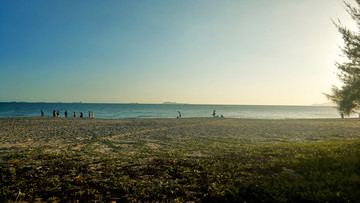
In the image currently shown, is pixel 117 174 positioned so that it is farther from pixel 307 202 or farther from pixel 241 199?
pixel 307 202

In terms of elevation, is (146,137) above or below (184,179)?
below

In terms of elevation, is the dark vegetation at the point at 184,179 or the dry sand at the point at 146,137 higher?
the dark vegetation at the point at 184,179

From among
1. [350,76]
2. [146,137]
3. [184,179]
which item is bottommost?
[146,137]

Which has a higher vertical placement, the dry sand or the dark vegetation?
the dark vegetation

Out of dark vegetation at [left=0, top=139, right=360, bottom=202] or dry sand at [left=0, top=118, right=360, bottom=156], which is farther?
dry sand at [left=0, top=118, right=360, bottom=156]

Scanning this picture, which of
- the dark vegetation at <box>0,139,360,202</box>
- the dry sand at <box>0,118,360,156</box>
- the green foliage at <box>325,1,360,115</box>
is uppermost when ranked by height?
the green foliage at <box>325,1,360,115</box>

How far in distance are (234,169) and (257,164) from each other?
1534 millimetres

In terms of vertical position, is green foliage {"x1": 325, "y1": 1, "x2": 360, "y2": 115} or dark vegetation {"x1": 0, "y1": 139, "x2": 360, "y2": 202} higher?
green foliage {"x1": 325, "y1": 1, "x2": 360, "y2": 115}

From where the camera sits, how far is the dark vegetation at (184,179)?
625cm

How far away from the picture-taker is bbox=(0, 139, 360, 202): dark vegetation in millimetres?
6254

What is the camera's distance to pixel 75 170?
29.2ft

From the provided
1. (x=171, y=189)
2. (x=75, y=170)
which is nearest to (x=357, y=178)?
(x=171, y=189)

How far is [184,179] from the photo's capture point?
311 inches

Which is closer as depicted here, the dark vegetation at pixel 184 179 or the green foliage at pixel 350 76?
the dark vegetation at pixel 184 179
